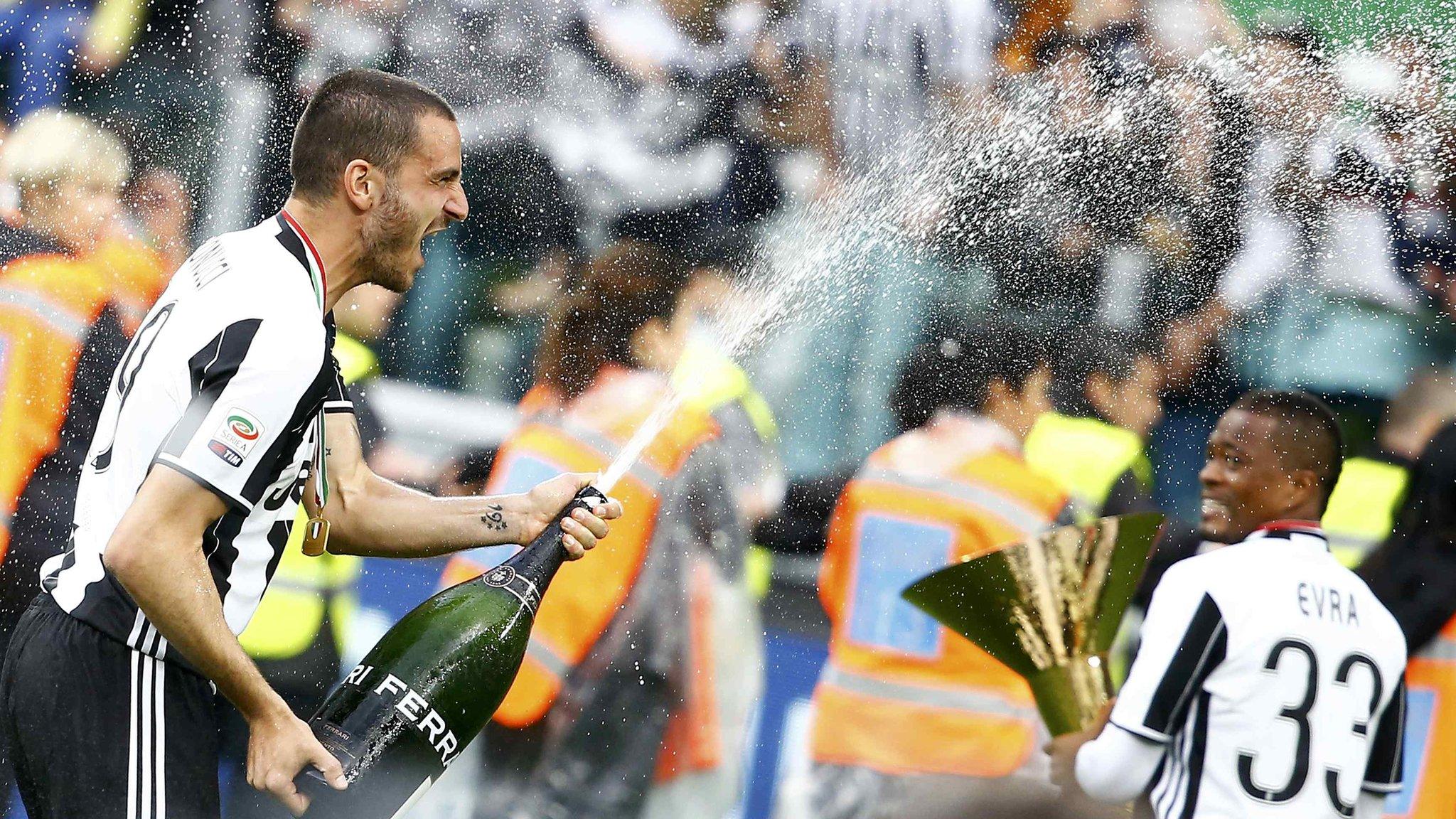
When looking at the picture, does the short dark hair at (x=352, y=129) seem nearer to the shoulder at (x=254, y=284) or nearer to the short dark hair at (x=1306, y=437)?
the shoulder at (x=254, y=284)

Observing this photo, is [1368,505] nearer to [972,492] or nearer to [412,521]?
[972,492]

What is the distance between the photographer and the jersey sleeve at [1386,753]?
2525 millimetres

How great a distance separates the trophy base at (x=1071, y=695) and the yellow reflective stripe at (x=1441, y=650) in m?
1.15

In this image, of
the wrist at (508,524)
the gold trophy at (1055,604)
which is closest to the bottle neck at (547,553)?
the wrist at (508,524)

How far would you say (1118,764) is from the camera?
2467mm

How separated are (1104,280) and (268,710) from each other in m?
2.51

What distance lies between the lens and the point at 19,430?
12.3 feet

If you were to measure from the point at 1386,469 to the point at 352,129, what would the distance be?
8.59ft

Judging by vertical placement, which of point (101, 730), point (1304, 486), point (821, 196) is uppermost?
point (821, 196)

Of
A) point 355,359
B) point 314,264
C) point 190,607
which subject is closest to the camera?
point 190,607

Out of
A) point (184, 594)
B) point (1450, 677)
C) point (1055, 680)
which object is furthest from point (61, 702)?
point (1450, 677)

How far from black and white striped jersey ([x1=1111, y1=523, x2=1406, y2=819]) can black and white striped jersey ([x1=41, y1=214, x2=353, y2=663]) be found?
4.98 feet

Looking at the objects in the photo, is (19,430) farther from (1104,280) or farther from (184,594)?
(1104,280)

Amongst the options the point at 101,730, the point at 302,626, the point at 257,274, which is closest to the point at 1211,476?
the point at 257,274
